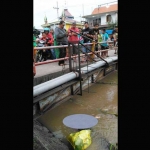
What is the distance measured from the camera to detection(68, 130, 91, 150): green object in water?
123 inches

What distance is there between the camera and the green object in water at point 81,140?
10.2 feet

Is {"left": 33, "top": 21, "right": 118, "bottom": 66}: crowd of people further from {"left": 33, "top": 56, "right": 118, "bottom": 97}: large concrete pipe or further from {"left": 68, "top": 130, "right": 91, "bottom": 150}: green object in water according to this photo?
{"left": 68, "top": 130, "right": 91, "bottom": 150}: green object in water

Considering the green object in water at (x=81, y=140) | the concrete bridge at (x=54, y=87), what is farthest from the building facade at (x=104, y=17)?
the green object in water at (x=81, y=140)

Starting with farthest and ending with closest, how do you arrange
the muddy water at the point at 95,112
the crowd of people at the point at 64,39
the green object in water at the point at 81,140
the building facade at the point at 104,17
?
1. the building facade at the point at 104,17
2. the crowd of people at the point at 64,39
3. the muddy water at the point at 95,112
4. the green object in water at the point at 81,140

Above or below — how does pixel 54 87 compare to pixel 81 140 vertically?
above

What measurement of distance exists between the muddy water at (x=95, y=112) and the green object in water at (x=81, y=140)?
0.63 feet

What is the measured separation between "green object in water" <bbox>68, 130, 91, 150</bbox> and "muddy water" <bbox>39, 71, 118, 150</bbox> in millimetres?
192

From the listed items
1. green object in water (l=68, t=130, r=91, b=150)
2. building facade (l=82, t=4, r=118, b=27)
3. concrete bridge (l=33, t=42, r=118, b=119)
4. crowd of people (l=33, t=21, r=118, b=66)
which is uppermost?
building facade (l=82, t=4, r=118, b=27)

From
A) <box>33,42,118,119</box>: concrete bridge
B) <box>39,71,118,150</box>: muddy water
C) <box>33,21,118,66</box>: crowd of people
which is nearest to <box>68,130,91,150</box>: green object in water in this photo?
<box>39,71,118,150</box>: muddy water

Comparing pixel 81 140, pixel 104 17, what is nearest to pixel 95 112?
pixel 81 140

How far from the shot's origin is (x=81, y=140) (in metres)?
3.16

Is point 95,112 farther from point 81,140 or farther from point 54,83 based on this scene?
point 81,140

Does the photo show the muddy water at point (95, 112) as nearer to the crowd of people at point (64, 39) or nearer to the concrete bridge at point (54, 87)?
the concrete bridge at point (54, 87)

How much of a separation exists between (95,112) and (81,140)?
169cm
